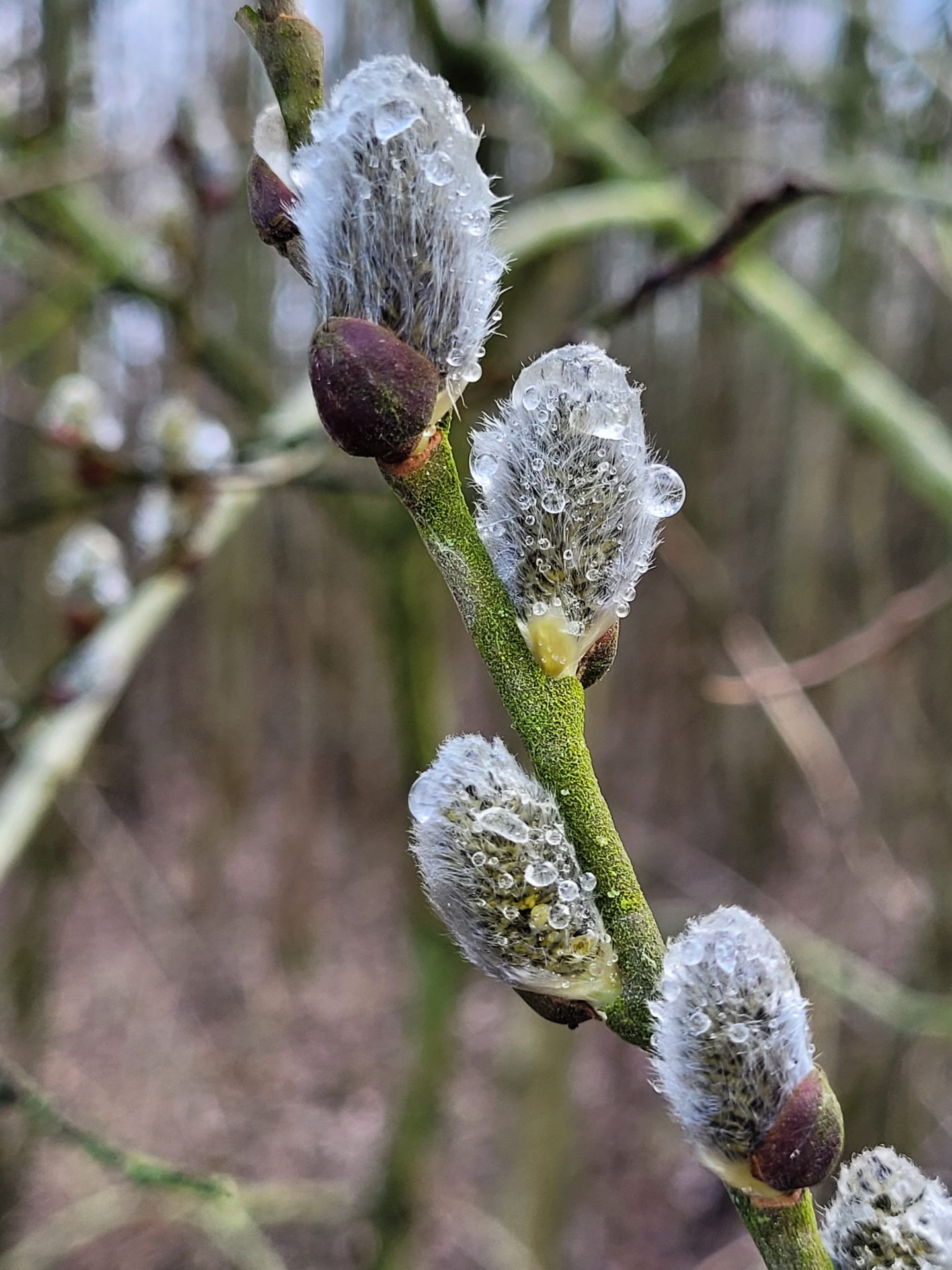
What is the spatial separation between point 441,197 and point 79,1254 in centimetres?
491

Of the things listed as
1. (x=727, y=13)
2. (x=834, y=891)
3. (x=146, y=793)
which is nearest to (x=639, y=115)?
(x=727, y=13)

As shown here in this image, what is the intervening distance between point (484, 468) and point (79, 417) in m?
1.15

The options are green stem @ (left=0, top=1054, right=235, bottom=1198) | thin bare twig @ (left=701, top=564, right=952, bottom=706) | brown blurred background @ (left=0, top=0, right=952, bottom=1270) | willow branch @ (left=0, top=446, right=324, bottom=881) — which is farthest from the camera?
brown blurred background @ (left=0, top=0, right=952, bottom=1270)

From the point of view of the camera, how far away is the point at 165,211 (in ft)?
5.87

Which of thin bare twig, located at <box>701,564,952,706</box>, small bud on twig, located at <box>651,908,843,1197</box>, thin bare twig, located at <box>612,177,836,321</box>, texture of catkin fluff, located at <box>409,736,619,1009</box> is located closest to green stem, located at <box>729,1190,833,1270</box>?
small bud on twig, located at <box>651,908,843,1197</box>

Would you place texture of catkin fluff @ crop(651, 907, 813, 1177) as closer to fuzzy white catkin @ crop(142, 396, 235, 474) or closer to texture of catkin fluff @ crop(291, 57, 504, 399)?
texture of catkin fluff @ crop(291, 57, 504, 399)

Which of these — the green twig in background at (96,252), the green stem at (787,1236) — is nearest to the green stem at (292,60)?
the green stem at (787,1236)

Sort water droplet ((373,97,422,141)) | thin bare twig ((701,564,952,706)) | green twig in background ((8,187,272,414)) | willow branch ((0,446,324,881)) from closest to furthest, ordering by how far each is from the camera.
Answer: water droplet ((373,97,422,141))
willow branch ((0,446,324,881))
thin bare twig ((701,564,952,706))
green twig in background ((8,187,272,414))

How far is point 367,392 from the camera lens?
421mm

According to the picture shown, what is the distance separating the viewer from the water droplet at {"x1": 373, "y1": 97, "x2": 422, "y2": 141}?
1.34 ft

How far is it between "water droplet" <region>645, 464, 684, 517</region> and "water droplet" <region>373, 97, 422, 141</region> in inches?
7.9

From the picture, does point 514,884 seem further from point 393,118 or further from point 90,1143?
point 90,1143

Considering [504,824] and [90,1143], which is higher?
[504,824]

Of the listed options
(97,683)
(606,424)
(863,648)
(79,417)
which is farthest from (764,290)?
(606,424)
